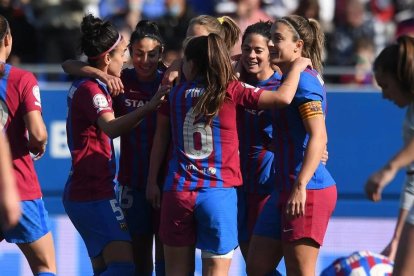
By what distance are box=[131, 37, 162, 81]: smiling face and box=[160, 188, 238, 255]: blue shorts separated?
Answer: 0.98m

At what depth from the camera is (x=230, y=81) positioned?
580cm

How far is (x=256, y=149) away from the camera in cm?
659

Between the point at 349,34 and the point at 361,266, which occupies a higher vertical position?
the point at 349,34

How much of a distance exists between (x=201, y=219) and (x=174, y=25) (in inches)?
216

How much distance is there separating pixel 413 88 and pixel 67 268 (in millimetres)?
4306

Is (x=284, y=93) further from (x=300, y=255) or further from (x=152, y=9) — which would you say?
(x=152, y=9)

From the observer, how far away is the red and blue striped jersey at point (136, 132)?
21.4 feet

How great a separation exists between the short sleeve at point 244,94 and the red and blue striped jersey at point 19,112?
3.84 ft

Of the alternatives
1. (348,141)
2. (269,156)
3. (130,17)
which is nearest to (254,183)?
(269,156)

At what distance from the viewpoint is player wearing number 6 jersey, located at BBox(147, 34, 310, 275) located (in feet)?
18.8

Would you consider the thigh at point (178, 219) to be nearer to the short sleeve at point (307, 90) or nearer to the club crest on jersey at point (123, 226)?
the club crest on jersey at point (123, 226)

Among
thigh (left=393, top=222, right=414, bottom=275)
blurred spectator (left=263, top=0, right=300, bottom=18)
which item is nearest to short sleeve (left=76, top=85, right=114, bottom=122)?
thigh (left=393, top=222, right=414, bottom=275)

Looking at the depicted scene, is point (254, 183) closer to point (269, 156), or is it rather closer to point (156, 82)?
point (269, 156)

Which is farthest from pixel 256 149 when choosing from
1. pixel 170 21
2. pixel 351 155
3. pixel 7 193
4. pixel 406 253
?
pixel 170 21
